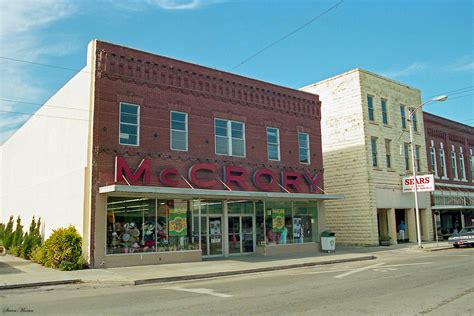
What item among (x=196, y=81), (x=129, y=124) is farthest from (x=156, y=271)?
(x=196, y=81)

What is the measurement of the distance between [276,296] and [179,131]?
11.7 m

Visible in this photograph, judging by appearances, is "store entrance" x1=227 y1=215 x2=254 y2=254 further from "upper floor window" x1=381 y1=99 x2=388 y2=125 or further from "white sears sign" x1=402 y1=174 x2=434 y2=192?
"upper floor window" x1=381 y1=99 x2=388 y2=125

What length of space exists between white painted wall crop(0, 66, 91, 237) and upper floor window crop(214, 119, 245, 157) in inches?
256

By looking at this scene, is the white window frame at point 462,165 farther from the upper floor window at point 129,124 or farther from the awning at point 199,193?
the upper floor window at point 129,124

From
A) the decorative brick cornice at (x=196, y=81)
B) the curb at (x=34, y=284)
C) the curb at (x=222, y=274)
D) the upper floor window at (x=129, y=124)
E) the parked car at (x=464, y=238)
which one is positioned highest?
the decorative brick cornice at (x=196, y=81)

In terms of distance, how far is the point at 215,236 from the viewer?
855 inches

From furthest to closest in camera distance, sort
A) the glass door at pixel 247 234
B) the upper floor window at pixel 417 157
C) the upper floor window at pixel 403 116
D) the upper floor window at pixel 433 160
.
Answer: the upper floor window at pixel 433 160 < the upper floor window at pixel 417 157 < the upper floor window at pixel 403 116 < the glass door at pixel 247 234

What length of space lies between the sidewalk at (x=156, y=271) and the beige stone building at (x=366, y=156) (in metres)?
8.01

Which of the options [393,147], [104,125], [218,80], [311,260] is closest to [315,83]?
[393,147]

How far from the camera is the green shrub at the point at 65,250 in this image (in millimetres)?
17141

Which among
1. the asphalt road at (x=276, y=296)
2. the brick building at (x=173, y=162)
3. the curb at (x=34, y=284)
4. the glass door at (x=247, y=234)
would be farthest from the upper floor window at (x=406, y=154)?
the curb at (x=34, y=284)

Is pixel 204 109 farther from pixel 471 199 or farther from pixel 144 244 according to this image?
pixel 471 199

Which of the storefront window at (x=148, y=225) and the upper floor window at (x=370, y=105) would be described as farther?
the upper floor window at (x=370, y=105)

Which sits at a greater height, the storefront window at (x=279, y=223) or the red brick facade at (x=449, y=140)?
the red brick facade at (x=449, y=140)
